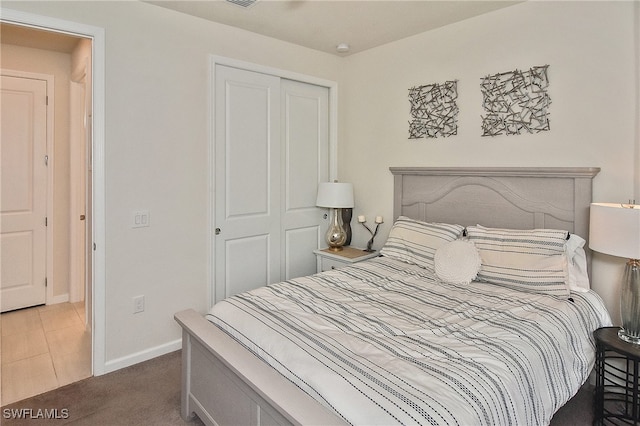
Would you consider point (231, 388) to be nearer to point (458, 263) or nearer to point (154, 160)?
point (458, 263)

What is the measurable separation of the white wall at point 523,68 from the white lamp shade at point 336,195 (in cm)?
28

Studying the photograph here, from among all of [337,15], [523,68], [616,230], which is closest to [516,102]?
[523,68]

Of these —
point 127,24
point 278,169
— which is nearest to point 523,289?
point 278,169

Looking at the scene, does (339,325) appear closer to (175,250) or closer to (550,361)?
(550,361)

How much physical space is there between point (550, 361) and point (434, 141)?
2.01 metres

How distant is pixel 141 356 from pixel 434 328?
2176mm

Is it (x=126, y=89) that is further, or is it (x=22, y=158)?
(x=22, y=158)

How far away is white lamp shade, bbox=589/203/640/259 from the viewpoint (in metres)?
1.90

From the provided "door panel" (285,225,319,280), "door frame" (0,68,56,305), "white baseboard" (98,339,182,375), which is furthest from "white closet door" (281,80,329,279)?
"door frame" (0,68,56,305)

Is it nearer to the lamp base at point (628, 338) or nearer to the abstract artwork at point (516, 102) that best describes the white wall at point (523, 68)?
the abstract artwork at point (516, 102)

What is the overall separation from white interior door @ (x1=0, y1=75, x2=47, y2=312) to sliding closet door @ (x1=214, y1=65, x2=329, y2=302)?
81.8 inches

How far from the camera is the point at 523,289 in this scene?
2.29 m

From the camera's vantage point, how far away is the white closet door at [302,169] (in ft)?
11.9

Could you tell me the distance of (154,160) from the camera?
9.14 feet
